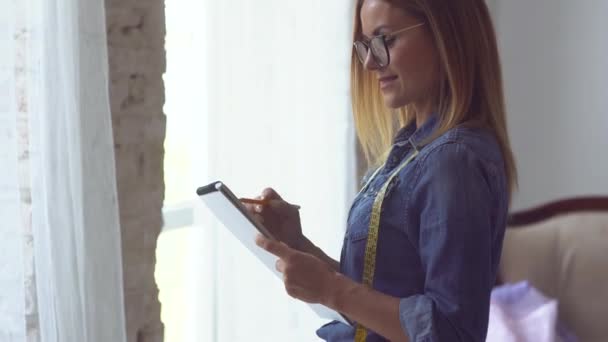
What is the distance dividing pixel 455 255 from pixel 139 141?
0.83m

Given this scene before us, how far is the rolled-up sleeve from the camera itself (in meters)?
0.96

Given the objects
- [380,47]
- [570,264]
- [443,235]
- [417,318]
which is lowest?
[570,264]

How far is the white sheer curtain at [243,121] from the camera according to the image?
6.81 ft

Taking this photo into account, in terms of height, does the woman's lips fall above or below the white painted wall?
above

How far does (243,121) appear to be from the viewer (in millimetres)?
2107

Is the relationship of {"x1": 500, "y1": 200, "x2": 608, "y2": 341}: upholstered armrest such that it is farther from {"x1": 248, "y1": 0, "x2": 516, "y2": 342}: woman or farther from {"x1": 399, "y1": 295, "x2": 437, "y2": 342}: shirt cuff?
{"x1": 399, "y1": 295, "x2": 437, "y2": 342}: shirt cuff

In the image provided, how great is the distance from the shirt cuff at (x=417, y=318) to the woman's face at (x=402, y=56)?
297 mm

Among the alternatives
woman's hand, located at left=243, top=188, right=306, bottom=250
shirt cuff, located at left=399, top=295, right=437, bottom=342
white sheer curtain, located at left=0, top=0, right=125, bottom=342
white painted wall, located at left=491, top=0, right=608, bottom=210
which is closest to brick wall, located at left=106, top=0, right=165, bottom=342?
white sheer curtain, located at left=0, top=0, right=125, bottom=342

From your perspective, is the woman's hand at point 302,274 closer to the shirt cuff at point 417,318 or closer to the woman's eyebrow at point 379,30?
the shirt cuff at point 417,318

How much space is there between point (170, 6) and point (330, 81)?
540mm

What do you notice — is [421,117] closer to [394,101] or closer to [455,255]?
[394,101]

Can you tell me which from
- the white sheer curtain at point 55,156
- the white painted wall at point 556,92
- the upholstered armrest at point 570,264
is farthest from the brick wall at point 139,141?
the white painted wall at point 556,92

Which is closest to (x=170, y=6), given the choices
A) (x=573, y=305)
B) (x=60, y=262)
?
(x=60, y=262)

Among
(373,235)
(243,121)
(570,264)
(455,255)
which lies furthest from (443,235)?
(570,264)
